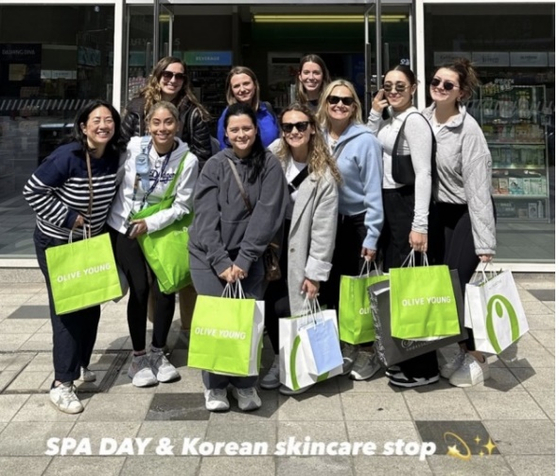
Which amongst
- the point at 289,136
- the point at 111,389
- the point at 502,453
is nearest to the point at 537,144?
the point at 289,136

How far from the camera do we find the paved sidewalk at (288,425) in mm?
3490

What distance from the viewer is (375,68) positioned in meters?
7.23

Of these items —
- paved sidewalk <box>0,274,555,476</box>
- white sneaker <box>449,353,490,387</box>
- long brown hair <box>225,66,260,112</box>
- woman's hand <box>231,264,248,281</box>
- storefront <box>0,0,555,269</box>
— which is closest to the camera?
paved sidewalk <box>0,274,555,476</box>

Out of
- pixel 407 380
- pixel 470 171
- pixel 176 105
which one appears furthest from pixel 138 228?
pixel 470 171

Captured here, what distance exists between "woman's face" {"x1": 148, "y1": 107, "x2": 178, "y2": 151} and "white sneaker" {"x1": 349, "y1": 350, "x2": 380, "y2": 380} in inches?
75.0

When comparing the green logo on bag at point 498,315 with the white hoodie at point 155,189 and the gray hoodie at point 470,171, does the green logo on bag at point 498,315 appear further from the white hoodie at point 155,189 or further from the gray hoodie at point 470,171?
the white hoodie at point 155,189

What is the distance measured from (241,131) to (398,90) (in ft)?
3.41

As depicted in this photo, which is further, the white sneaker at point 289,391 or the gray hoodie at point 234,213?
the white sneaker at point 289,391

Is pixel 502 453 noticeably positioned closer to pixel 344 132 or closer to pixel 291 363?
pixel 291 363

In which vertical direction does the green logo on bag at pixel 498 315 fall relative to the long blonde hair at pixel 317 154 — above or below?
below

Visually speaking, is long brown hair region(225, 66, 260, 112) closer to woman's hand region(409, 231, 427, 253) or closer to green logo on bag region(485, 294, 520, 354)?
woman's hand region(409, 231, 427, 253)

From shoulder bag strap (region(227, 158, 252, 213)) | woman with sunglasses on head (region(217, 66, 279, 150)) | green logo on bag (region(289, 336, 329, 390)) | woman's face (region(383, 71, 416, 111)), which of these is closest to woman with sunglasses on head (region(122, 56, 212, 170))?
woman with sunglasses on head (region(217, 66, 279, 150))

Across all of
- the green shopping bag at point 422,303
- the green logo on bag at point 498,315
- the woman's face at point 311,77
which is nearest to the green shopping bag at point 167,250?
the woman's face at point 311,77

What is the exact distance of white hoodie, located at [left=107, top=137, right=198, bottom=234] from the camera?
173 inches
